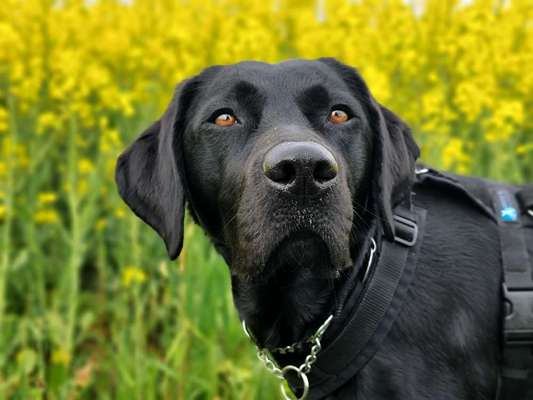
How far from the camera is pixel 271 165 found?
85.7 inches

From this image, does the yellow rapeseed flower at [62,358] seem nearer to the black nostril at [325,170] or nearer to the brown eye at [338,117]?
the brown eye at [338,117]

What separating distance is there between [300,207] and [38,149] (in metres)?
3.09

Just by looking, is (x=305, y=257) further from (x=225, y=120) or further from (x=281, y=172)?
(x=225, y=120)

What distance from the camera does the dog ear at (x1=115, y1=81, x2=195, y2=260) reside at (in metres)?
2.60

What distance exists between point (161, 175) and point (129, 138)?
285 cm

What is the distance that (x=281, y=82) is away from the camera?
2.67 metres

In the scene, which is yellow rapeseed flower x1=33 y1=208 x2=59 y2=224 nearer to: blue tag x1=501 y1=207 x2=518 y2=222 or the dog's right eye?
the dog's right eye

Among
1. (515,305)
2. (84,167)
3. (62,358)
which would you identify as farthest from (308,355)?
(84,167)

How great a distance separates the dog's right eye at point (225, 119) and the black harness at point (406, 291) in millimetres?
624

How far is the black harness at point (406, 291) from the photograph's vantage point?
2.40 meters

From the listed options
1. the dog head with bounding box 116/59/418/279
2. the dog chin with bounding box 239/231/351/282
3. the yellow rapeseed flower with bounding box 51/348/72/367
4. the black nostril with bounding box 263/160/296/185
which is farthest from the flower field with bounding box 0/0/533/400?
the black nostril with bounding box 263/160/296/185

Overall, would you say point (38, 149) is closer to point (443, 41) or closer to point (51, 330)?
point (51, 330)

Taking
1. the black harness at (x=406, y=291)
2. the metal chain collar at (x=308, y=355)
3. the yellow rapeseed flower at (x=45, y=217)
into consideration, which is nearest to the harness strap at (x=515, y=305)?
the black harness at (x=406, y=291)

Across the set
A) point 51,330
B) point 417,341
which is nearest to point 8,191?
point 51,330
